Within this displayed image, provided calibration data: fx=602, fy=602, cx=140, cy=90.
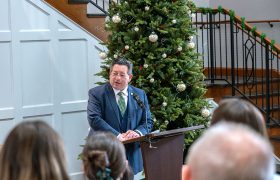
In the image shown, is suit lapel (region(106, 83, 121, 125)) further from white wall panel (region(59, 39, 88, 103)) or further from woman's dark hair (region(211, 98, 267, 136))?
woman's dark hair (region(211, 98, 267, 136))

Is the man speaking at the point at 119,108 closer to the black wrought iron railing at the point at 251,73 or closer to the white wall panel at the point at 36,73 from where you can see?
the white wall panel at the point at 36,73

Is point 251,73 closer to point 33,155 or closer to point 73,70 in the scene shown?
point 73,70

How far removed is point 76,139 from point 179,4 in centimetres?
186

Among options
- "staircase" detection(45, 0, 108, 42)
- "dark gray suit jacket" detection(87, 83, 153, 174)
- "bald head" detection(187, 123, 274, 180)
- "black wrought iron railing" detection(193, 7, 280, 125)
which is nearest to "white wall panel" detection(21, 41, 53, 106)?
"staircase" detection(45, 0, 108, 42)

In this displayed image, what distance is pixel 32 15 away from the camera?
243 inches

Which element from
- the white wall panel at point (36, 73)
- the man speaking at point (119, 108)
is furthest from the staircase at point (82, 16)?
the man speaking at point (119, 108)

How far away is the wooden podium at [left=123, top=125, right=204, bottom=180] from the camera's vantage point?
4.26 m

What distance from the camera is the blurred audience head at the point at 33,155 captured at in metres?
1.92

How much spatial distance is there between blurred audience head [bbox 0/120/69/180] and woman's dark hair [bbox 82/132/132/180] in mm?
402

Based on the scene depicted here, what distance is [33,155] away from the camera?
1.92m

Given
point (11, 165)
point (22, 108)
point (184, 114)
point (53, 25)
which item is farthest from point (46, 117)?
point (11, 165)

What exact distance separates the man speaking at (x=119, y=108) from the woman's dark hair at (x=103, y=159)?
2.14 metres

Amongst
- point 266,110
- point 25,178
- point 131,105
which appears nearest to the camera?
point 25,178

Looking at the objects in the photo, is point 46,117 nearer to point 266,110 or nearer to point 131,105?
point 131,105
